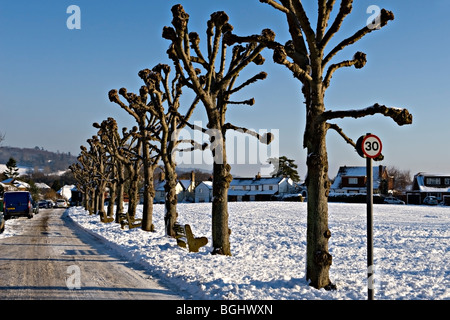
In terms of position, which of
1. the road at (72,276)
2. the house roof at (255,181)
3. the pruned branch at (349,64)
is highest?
the pruned branch at (349,64)

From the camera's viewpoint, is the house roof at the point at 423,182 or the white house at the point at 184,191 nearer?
the house roof at the point at 423,182

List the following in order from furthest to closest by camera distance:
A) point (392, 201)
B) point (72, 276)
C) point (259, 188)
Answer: point (259, 188)
point (392, 201)
point (72, 276)

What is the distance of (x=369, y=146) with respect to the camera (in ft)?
22.6

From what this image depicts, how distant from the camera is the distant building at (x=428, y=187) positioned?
74.6 m

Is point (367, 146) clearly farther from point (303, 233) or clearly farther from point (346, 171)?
point (346, 171)

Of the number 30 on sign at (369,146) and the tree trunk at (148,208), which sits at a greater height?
the number 30 on sign at (369,146)

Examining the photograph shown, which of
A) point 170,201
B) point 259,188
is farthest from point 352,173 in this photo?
point 170,201

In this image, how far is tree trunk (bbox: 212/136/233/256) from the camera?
12906 millimetres

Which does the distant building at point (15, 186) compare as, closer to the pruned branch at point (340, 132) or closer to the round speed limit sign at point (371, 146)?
the pruned branch at point (340, 132)

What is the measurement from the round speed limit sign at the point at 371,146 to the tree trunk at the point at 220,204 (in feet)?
21.1

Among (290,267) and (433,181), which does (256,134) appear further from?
(433,181)

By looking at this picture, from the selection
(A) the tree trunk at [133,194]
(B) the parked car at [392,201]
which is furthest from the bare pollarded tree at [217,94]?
(B) the parked car at [392,201]

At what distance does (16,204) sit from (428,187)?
67.0 meters
